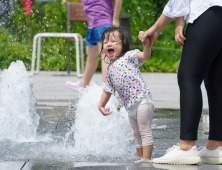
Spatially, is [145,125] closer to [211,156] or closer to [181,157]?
[181,157]

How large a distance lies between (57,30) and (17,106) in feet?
25.0

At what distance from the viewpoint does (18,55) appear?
1005cm

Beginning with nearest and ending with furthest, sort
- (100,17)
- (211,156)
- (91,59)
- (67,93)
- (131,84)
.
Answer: (211,156) → (131,84) → (100,17) → (91,59) → (67,93)

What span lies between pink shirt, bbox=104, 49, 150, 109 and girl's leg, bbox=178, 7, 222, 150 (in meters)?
0.28

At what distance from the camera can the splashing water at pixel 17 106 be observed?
3.54 meters

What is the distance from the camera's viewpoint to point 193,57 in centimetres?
250

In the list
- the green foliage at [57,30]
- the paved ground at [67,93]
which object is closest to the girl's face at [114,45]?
the paved ground at [67,93]

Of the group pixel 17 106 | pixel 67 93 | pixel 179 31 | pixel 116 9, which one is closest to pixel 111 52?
pixel 179 31

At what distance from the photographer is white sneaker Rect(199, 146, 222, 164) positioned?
8.49 feet

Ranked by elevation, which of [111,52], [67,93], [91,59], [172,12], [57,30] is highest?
[172,12]

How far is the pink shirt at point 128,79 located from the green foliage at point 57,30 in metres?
7.59

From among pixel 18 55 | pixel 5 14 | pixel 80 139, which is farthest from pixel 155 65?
pixel 80 139

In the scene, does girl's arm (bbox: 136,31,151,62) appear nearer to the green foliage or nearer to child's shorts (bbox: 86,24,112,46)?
child's shorts (bbox: 86,24,112,46)

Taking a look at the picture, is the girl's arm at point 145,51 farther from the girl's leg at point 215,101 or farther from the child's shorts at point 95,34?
the child's shorts at point 95,34
